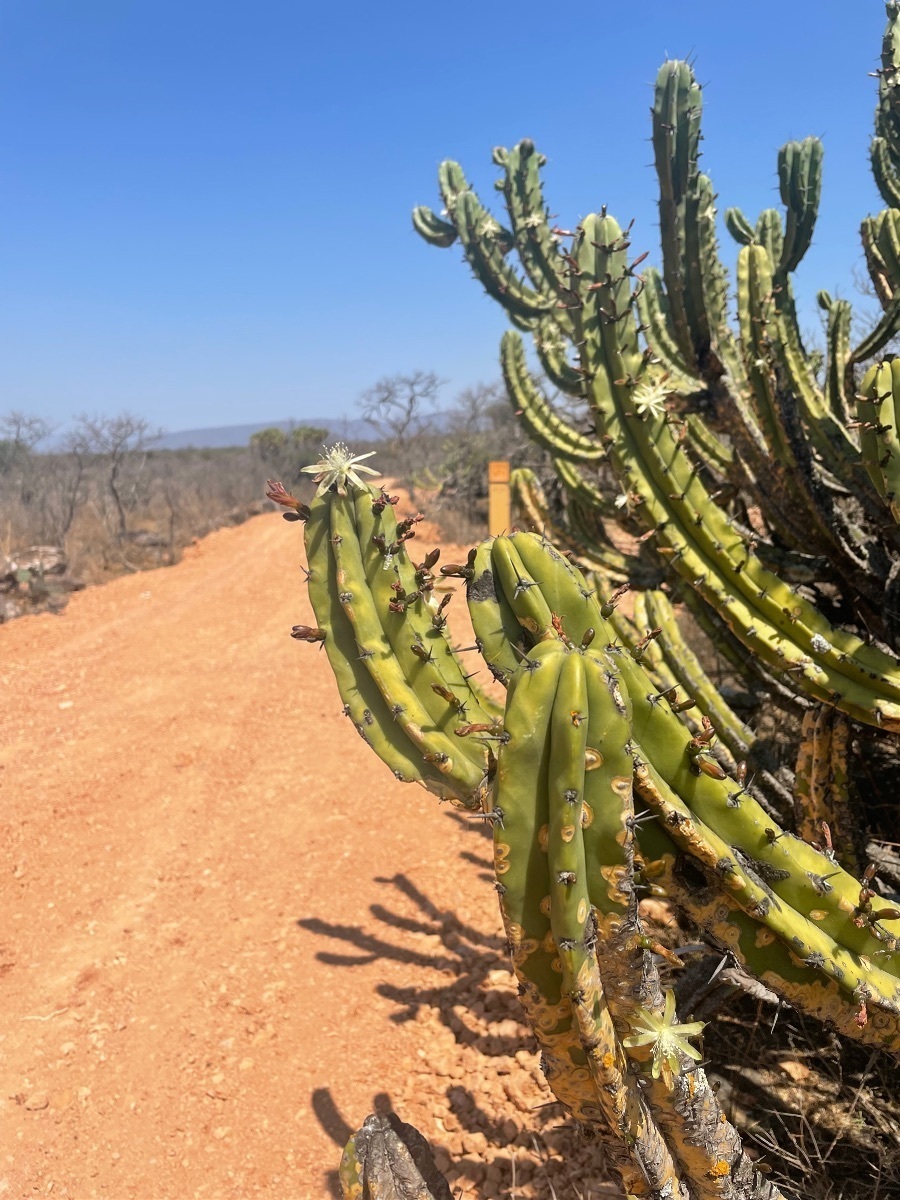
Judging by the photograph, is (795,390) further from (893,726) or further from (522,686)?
(522,686)

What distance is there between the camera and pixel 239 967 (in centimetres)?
379

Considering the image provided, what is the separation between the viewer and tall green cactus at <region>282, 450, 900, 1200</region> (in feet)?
4.45

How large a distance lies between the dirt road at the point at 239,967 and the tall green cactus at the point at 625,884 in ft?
3.35

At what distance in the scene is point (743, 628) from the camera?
9.34 feet

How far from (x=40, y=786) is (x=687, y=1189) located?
5.48 m

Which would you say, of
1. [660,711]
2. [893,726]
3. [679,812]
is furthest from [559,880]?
[893,726]

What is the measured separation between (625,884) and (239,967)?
3.04 metres

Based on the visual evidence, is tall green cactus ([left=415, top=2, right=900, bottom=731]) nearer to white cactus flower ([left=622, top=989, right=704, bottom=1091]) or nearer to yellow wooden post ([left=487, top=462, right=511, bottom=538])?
white cactus flower ([left=622, top=989, right=704, bottom=1091])

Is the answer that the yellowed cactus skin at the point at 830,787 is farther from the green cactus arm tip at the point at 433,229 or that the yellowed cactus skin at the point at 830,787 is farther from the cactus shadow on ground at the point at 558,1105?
the green cactus arm tip at the point at 433,229

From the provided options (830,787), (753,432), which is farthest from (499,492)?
(830,787)

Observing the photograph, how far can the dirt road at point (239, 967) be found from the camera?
280 centimetres

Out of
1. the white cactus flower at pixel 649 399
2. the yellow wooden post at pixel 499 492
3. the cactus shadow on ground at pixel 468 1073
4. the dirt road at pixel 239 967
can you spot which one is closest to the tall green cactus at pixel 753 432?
the white cactus flower at pixel 649 399

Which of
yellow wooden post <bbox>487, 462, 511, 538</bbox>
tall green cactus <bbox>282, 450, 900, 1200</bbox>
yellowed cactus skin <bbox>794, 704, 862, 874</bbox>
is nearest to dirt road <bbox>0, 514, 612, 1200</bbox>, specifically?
tall green cactus <bbox>282, 450, 900, 1200</bbox>

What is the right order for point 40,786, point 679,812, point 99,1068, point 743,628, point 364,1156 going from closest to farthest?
point 679,812
point 364,1156
point 743,628
point 99,1068
point 40,786
